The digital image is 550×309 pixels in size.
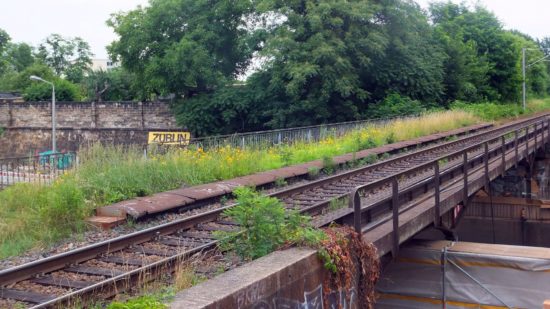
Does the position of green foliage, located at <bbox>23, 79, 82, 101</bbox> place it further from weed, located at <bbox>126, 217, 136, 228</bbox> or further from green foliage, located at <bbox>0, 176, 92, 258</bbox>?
weed, located at <bbox>126, 217, 136, 228</bbox>

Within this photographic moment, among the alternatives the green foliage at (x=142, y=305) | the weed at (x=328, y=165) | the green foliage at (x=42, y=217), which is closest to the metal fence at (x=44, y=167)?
the green foliage at (x=42, y=217)

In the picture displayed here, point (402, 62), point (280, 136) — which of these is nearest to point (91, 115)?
point (402, 62)

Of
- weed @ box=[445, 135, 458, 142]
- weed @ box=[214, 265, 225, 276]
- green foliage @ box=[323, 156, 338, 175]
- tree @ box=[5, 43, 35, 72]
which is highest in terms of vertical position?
tree @ box=[5, 43, 35, 72]

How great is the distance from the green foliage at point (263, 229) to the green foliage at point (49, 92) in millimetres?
57194

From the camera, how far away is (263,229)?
6164mm

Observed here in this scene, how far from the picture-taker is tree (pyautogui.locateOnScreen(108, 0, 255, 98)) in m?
39.9

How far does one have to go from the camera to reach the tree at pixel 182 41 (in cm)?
3994

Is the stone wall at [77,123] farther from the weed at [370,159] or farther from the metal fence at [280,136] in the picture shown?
the weed at [370,159]

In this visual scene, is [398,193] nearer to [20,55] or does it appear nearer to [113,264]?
[113,264]

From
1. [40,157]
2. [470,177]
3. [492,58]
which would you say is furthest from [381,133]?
[492,58]

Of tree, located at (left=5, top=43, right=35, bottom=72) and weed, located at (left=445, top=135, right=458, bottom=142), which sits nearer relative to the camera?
weed, located at (left=445, top=135, right=458, bottom=142)

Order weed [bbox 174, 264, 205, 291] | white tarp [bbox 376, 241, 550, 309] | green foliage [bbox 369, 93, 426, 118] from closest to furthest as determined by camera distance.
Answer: weed [bbox 174, 264, 205, 291]
white tarp [bbox 376, 241, 550, 309]
green foliage [bbox 369, 93, 426, 118]

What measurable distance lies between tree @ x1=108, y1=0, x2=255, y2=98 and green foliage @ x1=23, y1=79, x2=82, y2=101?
733 inches

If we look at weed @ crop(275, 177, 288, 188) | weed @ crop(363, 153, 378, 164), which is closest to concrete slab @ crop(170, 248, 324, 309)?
weed @ crop(275, 177, 288, 188)
